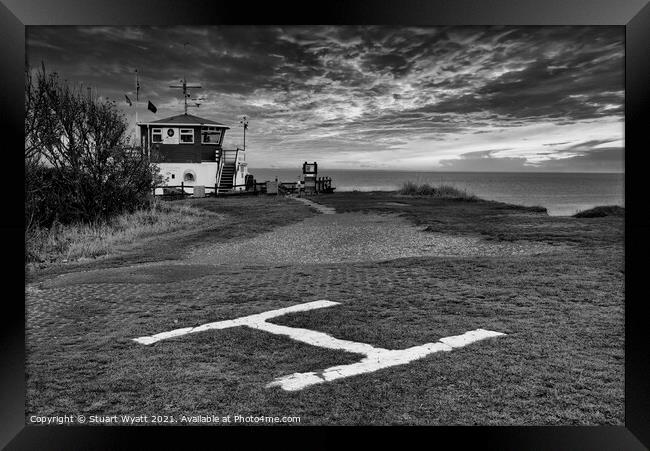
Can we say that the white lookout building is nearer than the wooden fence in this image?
Yes

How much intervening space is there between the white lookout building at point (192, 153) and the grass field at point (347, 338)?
10188mm

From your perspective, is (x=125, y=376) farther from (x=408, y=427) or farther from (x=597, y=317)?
(x=597, y=317)

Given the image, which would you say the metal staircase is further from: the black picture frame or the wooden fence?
the black picture frame

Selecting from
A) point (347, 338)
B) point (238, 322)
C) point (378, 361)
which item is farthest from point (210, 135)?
point (378, 361)

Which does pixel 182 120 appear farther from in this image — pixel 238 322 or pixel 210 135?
pixel 238 322

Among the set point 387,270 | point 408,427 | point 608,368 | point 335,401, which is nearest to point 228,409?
point 335,401

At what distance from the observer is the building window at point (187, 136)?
805 inches

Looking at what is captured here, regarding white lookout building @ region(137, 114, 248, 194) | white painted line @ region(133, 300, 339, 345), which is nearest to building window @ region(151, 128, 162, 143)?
white lookout building @ region(137, 114, 248, 194)

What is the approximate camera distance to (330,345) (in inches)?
168

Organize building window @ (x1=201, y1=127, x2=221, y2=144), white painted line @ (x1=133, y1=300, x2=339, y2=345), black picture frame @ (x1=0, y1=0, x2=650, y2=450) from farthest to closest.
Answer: building window @ (x1=201, y1=127, x2=221, y2=144) → white painted line @ (x1=133, y1=300, x2=339, y2=345) → black picture frame @ (x1=0, y1=0, x2=650, y2=450)

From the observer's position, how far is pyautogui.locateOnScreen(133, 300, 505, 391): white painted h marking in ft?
11.8

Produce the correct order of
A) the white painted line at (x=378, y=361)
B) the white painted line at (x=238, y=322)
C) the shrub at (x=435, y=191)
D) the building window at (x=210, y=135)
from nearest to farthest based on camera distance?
the white painted line at (x=378, y=361) → the white painted line at (x=238, y=322) → the shrub at (x=435, y=191) → the building window at (x=210, y=135)
